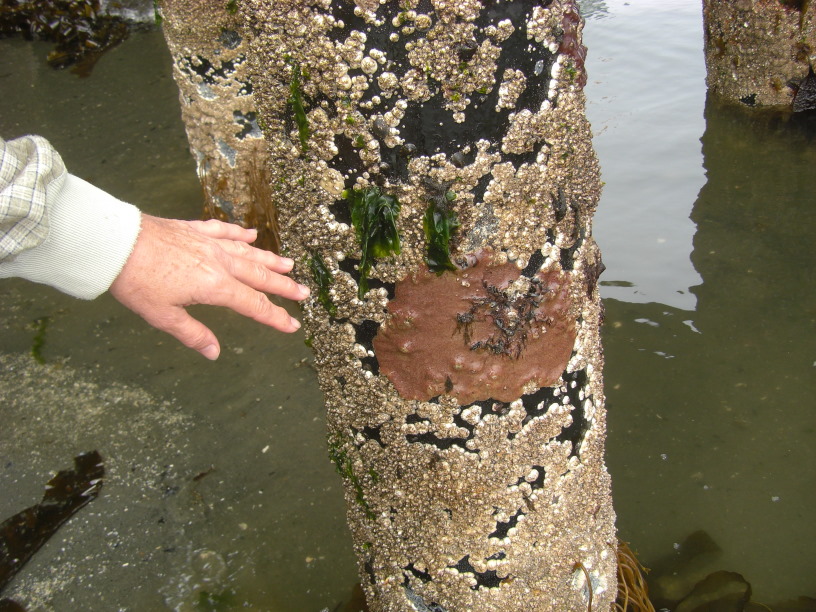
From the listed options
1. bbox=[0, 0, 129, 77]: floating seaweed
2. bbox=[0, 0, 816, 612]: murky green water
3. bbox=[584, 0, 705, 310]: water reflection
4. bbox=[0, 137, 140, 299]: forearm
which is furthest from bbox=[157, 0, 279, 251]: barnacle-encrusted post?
bbox=[0, 0, 129, 77]: floating seaweed

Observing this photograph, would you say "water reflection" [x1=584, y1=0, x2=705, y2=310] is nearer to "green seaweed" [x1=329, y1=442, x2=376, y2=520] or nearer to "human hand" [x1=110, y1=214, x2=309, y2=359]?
"green seaweed" [x1=329, y1=442, x2=376, y2=520]

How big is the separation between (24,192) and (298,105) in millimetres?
573

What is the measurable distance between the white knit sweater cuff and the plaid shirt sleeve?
0.04 metres

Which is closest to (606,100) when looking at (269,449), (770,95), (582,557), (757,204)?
(770,95)

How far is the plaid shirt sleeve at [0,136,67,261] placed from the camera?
4.56 feet

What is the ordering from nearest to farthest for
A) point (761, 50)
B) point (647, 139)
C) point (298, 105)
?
1. point (298, 105)
2. point (761, 50)
3. point (647, 139)

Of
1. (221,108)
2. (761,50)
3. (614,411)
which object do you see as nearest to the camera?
(614,411)

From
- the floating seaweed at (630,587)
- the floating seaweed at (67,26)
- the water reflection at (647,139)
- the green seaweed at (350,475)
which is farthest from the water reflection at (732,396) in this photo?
the floating seaweed at (67,26)

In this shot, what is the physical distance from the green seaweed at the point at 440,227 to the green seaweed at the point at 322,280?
0.25 m

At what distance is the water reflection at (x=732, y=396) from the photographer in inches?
103

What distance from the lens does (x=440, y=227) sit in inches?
53.0

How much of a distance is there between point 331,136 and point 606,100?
14.2ft

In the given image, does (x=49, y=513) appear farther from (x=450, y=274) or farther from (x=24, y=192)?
(x=450, y=274)

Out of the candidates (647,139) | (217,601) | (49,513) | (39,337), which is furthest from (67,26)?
(217,601)
